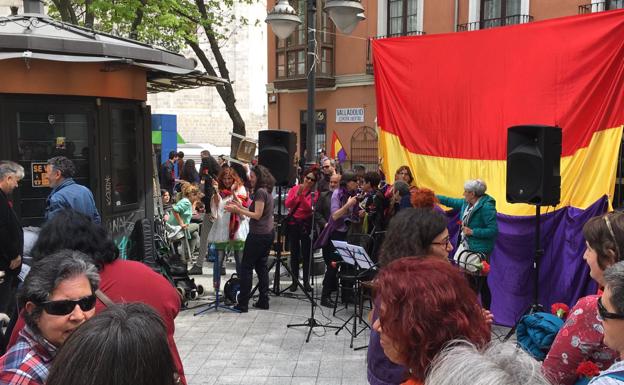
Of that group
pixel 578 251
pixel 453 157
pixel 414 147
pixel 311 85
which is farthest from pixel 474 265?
pixel 311 85

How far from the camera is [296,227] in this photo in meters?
8.24

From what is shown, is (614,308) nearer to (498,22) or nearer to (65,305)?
(65,305)

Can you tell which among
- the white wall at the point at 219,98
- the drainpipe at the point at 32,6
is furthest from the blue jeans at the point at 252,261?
the white wall at the point at 219,98

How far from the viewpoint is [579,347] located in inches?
97.3

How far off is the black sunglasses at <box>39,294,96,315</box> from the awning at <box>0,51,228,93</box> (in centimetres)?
457

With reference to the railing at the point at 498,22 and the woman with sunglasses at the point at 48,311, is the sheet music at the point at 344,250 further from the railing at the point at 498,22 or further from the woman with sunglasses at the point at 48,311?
the railing at the point at 498,22

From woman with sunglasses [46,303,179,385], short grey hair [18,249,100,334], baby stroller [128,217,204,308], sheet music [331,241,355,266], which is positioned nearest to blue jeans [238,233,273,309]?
baby stroller [128,217,204,308]

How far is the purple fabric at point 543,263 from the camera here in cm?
595

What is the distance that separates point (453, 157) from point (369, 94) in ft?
46.3

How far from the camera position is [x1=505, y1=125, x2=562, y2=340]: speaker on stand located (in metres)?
5.54

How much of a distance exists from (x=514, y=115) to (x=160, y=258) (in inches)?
186

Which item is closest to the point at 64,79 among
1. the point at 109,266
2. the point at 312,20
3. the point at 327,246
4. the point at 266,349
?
the point at 312,20

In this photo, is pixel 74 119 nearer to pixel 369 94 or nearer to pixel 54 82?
pixel 54 82

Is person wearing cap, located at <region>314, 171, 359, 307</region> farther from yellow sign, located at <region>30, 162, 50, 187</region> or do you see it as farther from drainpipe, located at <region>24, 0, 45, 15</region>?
drainpipe, located at <region>24, 0, 45, 15</region>
